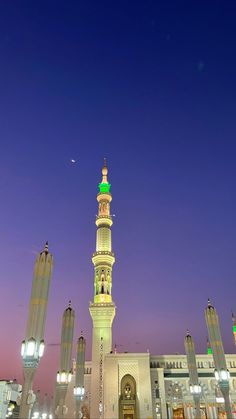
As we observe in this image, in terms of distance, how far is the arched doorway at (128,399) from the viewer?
4919 cm

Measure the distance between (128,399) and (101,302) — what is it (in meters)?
14.7

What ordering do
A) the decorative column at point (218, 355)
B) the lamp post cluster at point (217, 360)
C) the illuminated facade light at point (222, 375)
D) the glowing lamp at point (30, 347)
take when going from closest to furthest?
the glowing lamp at point (30, 347), the decorative column at point (218, 355), the lamp post cluster at point (217, 360), the illuminated facade light at point (222, 375)

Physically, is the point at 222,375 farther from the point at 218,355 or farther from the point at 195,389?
the point at 195,389

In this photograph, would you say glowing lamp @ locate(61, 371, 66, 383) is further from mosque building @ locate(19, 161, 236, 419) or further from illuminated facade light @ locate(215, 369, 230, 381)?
mosque building @ locate(19, 161, 236, 419)

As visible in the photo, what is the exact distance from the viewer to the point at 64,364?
100 ft

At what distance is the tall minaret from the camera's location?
5069cm

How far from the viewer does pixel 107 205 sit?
6788 centimetres

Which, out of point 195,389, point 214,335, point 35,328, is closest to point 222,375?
point 214,335

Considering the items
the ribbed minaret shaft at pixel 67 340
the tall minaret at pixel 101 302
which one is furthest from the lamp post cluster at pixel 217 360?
the tall minaret at pixel 101 302

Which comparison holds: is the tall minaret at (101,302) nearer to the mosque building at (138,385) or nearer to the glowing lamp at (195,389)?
the mosque building at (138,385)

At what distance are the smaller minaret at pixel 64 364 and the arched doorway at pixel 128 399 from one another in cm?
2198

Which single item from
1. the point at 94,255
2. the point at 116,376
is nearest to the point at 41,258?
the point at 116,376

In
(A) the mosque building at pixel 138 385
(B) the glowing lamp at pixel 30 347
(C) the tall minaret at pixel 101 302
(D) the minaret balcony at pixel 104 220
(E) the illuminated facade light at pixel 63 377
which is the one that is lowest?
(B) the glowing lamp at pixel 30 347

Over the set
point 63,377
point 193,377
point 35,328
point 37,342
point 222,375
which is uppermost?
point 193,377
